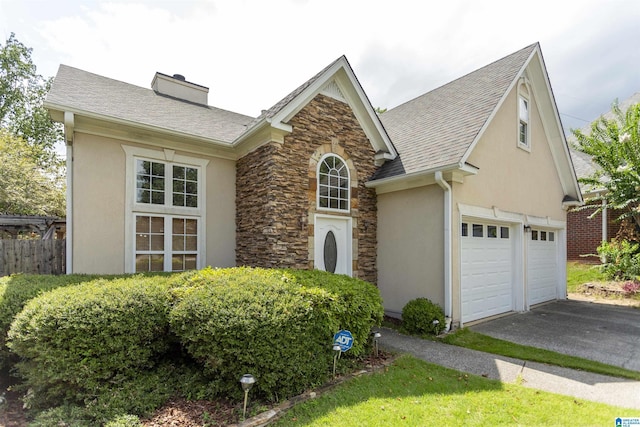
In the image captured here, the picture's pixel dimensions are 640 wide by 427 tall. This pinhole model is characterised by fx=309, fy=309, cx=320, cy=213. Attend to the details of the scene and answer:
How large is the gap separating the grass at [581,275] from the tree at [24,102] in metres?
29.9

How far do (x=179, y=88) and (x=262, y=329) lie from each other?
1002 cm

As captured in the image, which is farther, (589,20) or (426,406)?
(589,20)

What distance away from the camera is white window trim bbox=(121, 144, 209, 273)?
6995 mm

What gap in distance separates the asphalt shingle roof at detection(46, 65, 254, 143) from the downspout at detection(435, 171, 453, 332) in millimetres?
5443

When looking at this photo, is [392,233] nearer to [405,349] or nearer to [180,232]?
[405,349]

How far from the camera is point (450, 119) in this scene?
337 inches

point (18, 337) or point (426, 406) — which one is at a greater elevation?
point (18, 337)

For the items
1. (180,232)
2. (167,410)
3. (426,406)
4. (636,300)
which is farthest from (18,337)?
(636,300)

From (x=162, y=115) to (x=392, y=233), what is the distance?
267 inches

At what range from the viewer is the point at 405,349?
18.8 feet

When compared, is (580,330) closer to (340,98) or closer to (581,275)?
(581,275)

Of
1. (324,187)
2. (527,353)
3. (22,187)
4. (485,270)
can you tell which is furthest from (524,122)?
(22,187)

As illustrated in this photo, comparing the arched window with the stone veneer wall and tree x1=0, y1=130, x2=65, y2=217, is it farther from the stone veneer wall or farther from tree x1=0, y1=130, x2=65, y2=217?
tree x1=0, y1=130, x2=65, y2=217

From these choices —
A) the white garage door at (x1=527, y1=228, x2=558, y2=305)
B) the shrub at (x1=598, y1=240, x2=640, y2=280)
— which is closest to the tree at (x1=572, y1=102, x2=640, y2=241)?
the shrub at (x1=598, y1=240, x2=640, y2=280)
